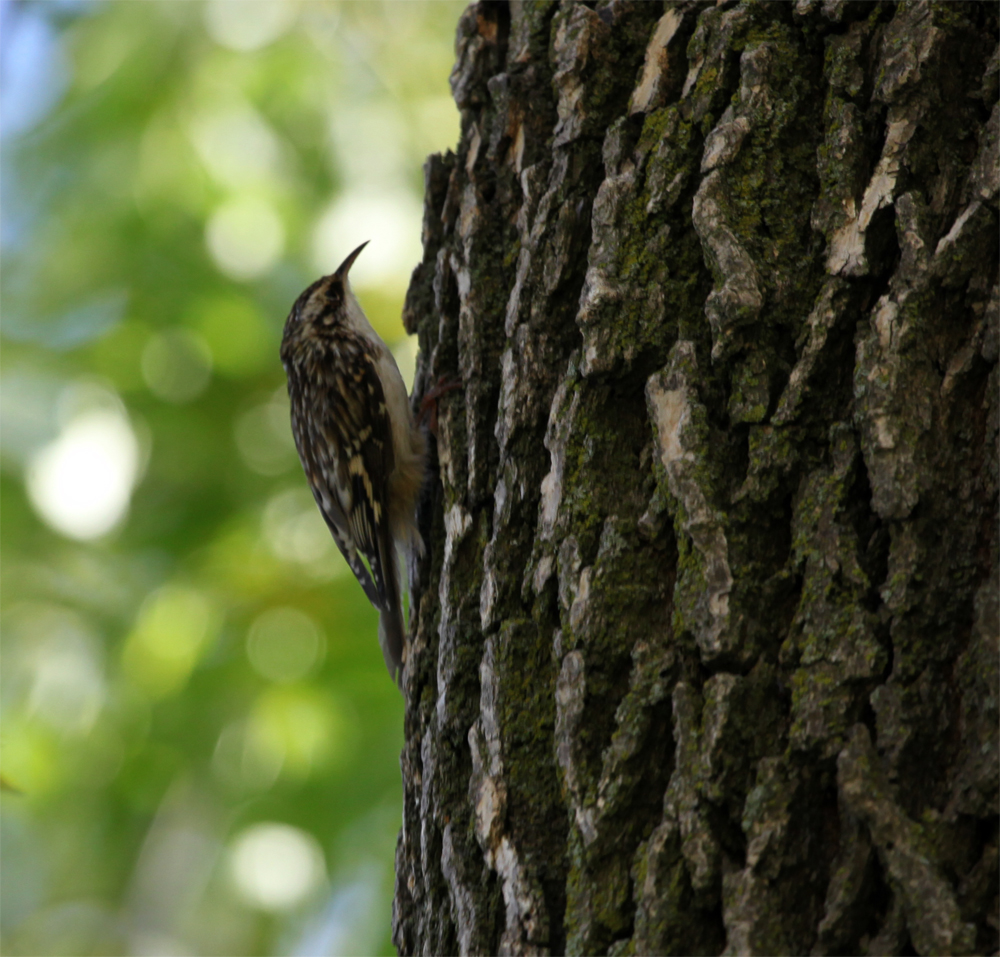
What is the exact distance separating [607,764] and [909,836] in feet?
1.09

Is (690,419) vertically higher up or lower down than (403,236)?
lower down

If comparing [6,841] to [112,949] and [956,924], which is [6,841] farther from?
[956,924]

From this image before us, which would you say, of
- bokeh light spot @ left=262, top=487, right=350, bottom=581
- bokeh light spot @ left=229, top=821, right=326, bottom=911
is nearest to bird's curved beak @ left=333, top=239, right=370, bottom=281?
bokeh light spot @ left=262, top=487, right=350, bottom=581

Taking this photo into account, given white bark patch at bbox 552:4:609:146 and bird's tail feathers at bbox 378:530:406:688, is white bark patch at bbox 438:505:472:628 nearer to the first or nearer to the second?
white bark patch at bbox 552:4:609:146

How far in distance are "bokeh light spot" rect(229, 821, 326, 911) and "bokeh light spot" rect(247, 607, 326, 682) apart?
0.39 m

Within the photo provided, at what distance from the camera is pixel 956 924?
941 millimetres

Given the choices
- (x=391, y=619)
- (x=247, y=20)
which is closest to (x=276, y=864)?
(x=391, y=619)

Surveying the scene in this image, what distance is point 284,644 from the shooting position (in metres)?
2.88

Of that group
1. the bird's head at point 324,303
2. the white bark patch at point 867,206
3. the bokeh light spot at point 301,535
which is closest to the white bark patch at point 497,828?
the white bark patch at point 867,206

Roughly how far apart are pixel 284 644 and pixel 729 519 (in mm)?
1893

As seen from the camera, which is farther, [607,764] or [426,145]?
[426,145]

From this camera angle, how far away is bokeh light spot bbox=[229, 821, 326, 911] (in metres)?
2.67

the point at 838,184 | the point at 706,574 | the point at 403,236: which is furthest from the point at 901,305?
the point at 403,236

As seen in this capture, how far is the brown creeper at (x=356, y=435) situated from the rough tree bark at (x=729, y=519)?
0.85 m
